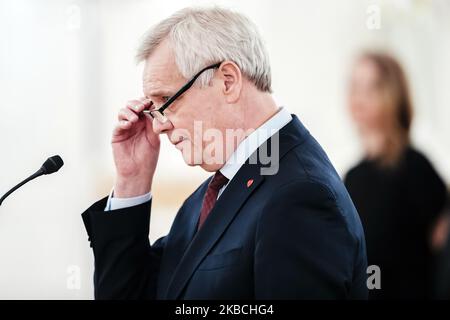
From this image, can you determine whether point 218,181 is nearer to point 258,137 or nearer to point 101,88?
point 258,137

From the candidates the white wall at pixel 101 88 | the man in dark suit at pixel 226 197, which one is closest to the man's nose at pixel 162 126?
the man in dark suit at pixel 226 197

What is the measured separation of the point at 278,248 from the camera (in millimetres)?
983

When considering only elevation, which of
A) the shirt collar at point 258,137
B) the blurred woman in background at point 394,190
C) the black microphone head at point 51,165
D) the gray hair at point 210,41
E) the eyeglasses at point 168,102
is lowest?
the blurred woman in background at point 394,190

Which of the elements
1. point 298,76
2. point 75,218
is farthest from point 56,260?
point 298,76

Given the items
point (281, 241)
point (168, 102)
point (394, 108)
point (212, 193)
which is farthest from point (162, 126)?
point (394, 108)

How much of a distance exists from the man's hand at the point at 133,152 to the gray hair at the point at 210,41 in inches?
7.7

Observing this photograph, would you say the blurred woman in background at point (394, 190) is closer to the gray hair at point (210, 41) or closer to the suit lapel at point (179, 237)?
the suit lapel at point (179, 237)

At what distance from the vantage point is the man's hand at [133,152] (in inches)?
52.1

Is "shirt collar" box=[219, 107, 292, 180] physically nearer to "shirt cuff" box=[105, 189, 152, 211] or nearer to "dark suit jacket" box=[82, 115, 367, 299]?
"dark suit jacket" box=[82, 115, 367, 299]

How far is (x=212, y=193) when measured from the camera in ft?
4.02

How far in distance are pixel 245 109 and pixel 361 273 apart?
1.15ft

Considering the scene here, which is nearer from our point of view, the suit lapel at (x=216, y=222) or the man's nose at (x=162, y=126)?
the suit lapel at (x=216, y=222)

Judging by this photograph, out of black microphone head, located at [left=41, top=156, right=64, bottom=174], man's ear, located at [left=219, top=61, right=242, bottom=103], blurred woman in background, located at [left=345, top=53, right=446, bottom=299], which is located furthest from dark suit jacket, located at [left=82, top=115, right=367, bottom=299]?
blurred woman in background, located at [left=345, top=53, right=446, bottom=299]
